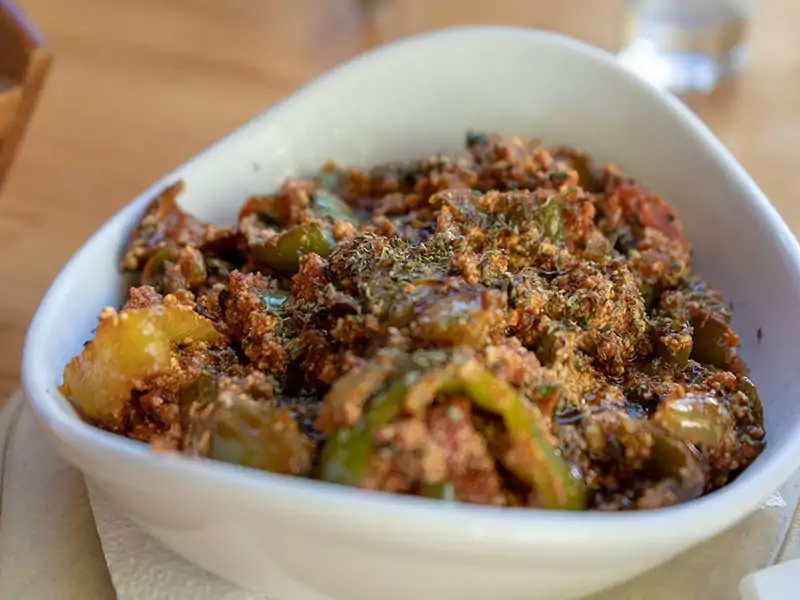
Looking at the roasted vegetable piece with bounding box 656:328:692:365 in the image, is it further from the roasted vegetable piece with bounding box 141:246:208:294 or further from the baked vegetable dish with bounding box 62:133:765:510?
the roasted vegetable piece with bounding box 141:246:208:294

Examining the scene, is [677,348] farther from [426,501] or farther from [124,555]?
[124,555]

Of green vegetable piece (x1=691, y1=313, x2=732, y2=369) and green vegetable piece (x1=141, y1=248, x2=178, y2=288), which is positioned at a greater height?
green vegetable piece (x1=691, y1=313, x2=732, y2=369)

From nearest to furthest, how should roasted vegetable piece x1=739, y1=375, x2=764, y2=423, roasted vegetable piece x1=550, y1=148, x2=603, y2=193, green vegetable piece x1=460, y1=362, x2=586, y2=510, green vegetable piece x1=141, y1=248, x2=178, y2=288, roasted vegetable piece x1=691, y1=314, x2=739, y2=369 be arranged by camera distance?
green vegetable piece x1=460, y1=362, x2=586, y2=510 < roasted vegetable piece x1=739, y1=375, x2=764, y2=423 < roasted vegetable piece x1=691, y1=314, x2=739, y2=369 < green vegetable piece x1=141, y1=248, x2=178, y2=288 < roasted vegetable piece x1=550, y1=148, x2=603, y2=193

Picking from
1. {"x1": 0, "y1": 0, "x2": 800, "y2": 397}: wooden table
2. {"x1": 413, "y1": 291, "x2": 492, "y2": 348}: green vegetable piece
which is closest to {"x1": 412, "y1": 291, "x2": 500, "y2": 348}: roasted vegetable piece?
{"x1": 413, "y1": 291, "x2": 492, "y2": 348}: green vegetable piece

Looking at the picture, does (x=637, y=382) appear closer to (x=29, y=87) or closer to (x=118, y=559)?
(x=118, y=559)

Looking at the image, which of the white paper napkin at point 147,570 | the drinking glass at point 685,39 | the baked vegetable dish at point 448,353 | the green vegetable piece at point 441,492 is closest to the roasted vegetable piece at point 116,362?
the baked vegetable dish at point 448,353

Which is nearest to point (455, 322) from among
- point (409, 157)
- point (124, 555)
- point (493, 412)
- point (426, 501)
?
point (493, 412)
